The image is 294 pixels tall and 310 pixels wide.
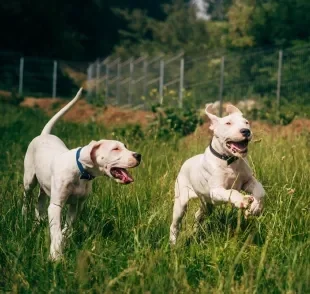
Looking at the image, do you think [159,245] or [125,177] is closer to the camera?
[159,245]

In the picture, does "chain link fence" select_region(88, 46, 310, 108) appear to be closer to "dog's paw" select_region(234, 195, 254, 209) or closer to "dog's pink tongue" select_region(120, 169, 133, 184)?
"dog's pink tongue" select_region(120, 169, 133, 184)

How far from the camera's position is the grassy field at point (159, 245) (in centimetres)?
384

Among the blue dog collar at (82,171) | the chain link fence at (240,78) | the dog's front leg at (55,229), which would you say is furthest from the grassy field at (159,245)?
the chain link fence at (240,78)

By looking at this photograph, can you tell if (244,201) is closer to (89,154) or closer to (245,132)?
(245,132)

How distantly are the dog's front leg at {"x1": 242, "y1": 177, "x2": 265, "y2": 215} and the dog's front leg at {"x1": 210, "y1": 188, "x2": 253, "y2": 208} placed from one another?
0.25 ft

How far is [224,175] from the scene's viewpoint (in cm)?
514

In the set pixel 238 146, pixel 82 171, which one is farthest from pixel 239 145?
pixel 82 171

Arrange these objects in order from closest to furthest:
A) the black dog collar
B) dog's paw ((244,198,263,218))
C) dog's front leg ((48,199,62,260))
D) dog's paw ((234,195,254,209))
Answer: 1. dog's front leg ((48,199,62,260))
2. dog's paw ((234,195,254,209))
3. dog's paw ((244,198,263,218))
4. the black dog collar

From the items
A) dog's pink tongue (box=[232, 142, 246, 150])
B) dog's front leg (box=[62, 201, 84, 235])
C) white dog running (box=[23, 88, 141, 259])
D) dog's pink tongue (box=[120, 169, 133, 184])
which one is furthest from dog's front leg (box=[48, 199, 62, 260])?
dog's pink tongue (box=[232, 142, 246, 150])

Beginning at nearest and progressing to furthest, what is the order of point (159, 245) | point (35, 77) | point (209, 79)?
point (159, 245)
point (209, 79)
point (35, 77)

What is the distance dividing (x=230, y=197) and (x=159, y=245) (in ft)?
1.83

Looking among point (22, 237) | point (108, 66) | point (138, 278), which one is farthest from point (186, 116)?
point (108, 66)

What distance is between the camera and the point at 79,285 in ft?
12.6

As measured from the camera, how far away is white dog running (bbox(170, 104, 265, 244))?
493 cm
